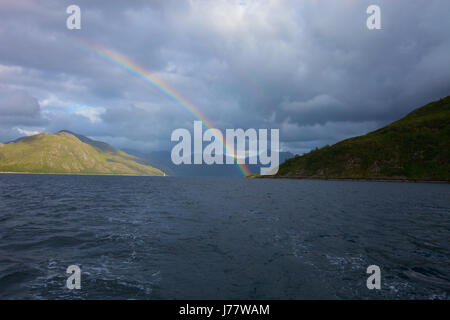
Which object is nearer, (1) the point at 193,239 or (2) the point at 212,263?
(2) the point at 212,263

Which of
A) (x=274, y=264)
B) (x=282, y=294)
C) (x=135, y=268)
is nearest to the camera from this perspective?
(x=282, y=294)

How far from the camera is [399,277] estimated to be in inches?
630

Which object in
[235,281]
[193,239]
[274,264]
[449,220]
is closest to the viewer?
[235,281]

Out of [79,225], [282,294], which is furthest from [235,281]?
[79,225]

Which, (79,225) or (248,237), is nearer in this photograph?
(248,237)

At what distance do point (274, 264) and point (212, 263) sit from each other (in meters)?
4.63

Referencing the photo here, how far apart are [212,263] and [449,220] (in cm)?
3867
